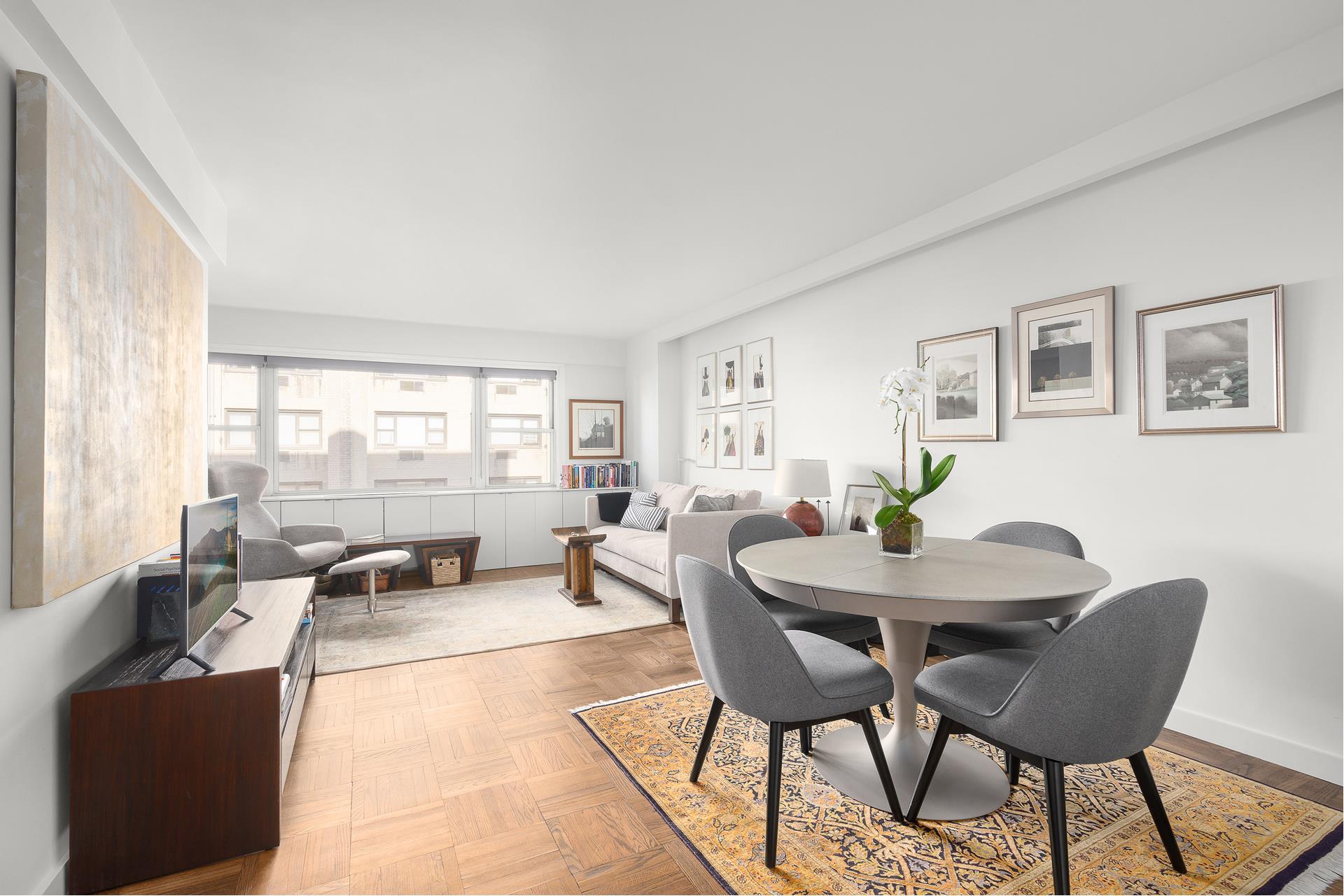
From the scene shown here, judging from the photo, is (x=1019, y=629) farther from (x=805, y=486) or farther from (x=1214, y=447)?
(x=805, y=486)

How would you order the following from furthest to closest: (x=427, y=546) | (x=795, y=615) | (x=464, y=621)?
(x=427, y=546)
(x=464, y=621)
(x=795, y=615)

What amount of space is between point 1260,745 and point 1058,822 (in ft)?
4.90

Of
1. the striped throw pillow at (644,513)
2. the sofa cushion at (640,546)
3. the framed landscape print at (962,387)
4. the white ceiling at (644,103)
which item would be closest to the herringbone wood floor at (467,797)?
the sofa cushion at (640,546)

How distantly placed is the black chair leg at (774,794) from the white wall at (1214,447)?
1975 mm

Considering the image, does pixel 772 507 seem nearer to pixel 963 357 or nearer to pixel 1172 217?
pixel 963 357

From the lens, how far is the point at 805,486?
14.1 feet

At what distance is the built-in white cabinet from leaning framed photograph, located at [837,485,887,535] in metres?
3.43

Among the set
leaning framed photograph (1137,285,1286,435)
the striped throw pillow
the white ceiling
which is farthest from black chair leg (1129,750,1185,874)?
the striped throw pillow

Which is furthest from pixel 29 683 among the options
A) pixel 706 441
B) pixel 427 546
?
pixel 706 441

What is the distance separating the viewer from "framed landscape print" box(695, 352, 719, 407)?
→ 19.9 feet

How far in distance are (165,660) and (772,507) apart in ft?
13.0

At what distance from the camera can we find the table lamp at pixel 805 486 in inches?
168

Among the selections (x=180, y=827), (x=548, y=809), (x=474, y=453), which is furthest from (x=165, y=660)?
(x=474, y=453)

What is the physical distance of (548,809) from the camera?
2.12 m
